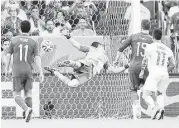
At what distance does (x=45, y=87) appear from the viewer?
12.9 meters

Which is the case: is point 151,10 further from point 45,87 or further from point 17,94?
point 17,94

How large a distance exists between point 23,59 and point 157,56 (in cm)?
226

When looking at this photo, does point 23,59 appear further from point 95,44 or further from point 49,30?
point 49,30

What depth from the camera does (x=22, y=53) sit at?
10836 mm

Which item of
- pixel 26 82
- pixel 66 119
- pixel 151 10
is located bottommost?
pixel 66 119

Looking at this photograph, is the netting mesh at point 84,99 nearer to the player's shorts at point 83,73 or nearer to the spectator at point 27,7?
the player's shorts at point 83,73

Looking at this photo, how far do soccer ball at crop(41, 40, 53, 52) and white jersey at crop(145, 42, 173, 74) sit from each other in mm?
2352

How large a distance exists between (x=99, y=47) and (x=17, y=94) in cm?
241

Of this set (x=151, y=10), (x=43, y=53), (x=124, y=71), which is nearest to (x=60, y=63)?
(x=43, y=53)

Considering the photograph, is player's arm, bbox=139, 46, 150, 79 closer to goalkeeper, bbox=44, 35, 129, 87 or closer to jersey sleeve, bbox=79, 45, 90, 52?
goalkeeper, bbox=44, 35, 129, 87

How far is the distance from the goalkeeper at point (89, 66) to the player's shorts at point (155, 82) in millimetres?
1324

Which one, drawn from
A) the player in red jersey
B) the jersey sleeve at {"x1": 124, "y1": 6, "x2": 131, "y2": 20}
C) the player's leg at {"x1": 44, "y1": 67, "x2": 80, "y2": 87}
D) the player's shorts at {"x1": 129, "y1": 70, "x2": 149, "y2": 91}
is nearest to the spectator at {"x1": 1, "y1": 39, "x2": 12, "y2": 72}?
the player's leg at {"x1": 44, "y1": 67, "x2": 80, "y2": 87}

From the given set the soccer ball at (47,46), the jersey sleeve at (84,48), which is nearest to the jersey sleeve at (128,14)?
the jersey sleeve at (84,48)

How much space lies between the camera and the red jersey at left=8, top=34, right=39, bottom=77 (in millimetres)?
10797
